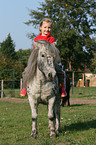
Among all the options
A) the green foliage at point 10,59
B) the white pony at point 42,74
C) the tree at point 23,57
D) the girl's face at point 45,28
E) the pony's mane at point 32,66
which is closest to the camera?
the white pony at point 42,74

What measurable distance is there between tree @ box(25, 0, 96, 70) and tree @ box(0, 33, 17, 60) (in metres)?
24.9

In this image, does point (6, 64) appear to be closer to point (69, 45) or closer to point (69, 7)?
point (69, 45)

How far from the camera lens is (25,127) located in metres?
7.10

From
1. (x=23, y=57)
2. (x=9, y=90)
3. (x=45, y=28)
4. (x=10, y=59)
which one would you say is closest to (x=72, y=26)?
(x=10, y=59)

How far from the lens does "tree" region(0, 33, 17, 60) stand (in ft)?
237

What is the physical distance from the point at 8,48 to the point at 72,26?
29.7 meters

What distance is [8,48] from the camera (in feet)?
237

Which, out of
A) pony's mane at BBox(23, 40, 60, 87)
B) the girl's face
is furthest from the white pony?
the girl's face

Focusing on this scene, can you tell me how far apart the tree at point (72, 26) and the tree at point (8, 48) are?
2491 centimetres

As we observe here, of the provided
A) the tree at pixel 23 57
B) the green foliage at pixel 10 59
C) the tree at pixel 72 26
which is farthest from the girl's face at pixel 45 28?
the tree at pixel 23 57

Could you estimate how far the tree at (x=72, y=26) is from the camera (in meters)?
44.6

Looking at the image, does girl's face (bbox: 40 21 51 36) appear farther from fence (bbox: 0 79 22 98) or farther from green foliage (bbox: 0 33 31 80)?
fence (bbox: 0 79 22 98)

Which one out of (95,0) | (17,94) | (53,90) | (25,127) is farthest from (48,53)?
(95,0)

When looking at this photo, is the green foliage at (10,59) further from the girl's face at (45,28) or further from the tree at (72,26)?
the tree at (72,26)
